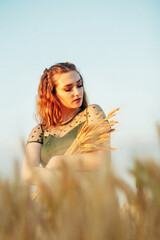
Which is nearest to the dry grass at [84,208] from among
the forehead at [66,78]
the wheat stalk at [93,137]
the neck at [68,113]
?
the wheat stalk at [93,137]

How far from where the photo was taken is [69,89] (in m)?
2.49

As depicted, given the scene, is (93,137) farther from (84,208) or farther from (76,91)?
(84,208)

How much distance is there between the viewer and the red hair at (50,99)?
270 centimetres

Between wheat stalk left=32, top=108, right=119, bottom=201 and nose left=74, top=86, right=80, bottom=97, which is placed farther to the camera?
nose left=74, top=86, right=80, bottom=97

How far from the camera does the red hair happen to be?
2701mm

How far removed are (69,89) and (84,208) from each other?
2.09 meters

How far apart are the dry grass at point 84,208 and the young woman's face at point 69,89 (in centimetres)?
179

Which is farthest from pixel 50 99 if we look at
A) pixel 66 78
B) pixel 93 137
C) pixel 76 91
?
pixel 93 137

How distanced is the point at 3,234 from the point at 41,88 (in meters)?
2.49

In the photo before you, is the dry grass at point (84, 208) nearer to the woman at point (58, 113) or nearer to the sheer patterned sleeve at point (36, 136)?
the woman at point (58, 113)

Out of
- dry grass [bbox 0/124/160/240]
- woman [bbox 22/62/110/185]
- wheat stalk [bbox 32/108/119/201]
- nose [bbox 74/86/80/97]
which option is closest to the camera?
dry grass [bbox 0/124/160/240]

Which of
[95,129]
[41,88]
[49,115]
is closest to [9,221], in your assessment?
[95,129]

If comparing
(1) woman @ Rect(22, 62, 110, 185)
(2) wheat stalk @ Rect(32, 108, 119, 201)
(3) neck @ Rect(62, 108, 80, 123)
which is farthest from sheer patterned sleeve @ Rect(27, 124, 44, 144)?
(2) wheat stalk @ Rect(32, 108, 119, 201)

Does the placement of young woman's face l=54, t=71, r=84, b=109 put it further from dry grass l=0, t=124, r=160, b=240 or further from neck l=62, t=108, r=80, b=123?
dry grass l=0, t=124, r=160, b=240
